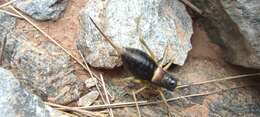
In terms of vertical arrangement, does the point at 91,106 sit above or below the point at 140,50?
below

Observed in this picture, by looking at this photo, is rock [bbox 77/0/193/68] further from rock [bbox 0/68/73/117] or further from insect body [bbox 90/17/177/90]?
rock [bbox 0/68/73/117]

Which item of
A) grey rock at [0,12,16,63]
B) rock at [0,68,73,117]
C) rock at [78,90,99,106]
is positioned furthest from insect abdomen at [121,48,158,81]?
grey rock at [0,12,16,63]

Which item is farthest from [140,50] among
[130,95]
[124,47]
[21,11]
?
[21,11]

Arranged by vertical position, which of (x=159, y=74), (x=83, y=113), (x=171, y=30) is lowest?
(x=83, y=113)

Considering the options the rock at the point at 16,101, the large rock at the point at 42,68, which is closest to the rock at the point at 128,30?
the large rock at the point at 42,68

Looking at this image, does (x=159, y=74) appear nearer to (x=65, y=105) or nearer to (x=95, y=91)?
(x=95, y=91)

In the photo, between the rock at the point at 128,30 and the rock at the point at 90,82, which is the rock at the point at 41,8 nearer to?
the rock at the point at 128,30

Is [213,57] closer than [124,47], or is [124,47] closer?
[124,47]
